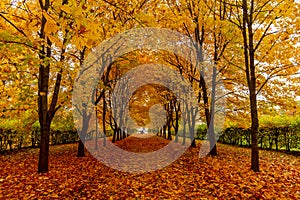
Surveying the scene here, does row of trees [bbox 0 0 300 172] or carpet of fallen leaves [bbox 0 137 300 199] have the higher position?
row of trees [bbox 0 0 300 172]

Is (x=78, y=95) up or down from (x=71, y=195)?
up

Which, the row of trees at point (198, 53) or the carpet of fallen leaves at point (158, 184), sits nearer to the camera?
the carpet of fallen leaves at point (158, 184)

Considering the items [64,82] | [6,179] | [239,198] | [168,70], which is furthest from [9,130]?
[239,198]

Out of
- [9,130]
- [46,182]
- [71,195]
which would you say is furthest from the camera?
[9,130]

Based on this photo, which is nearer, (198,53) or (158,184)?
(158,184)

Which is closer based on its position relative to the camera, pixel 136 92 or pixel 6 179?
pixel 6 179

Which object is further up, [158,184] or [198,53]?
[198,53]

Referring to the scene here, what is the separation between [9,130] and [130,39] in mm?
13759

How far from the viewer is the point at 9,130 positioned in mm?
17609

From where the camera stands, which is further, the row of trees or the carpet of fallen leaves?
the row of trees

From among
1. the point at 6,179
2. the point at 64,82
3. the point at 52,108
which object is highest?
the point at 64,82

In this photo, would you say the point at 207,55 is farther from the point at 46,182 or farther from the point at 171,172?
the point at 46,182

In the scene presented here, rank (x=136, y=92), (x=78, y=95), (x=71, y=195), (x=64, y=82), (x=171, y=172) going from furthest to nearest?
(x=136, y=92) → (x=64, y=82) → (x=78, y=95) → (x=171, y=172) → (x=71, y=195)

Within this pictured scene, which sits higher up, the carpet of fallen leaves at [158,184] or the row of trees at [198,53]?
the row of trees at [198,53]
